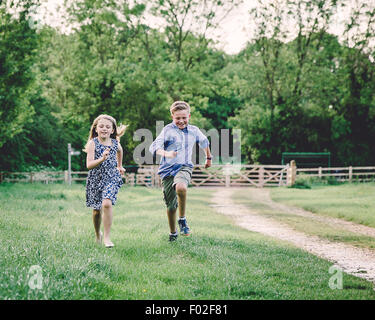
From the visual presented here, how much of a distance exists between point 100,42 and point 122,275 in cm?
3242

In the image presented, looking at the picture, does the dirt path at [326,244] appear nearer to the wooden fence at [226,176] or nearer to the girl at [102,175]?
the girl at [102,175]

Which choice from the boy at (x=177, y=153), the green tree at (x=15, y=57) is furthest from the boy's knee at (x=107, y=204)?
the green tree at (x=15, y=57)

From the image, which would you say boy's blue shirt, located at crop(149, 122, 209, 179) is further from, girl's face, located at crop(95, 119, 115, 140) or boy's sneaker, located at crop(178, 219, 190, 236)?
boy's sneaker, located at crop(178, 219, 190, 236)

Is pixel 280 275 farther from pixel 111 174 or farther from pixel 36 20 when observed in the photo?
pixel 36 20

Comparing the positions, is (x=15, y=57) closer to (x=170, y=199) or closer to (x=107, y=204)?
(x=170, y=199)

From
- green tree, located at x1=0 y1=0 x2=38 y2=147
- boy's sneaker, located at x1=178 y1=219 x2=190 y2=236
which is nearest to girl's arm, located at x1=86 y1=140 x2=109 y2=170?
boy's sneaker, located at x1=178 y1=219 x2=190 y2=236

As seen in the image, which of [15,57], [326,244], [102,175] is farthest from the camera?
[15,57]

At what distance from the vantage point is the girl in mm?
6277

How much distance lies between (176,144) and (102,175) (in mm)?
1268

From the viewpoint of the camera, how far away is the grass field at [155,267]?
4203mm

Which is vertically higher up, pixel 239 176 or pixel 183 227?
pixel 183 227

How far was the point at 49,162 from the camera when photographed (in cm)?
3534

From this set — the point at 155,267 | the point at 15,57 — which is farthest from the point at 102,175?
the point at 15,57

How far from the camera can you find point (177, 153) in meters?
7.02
